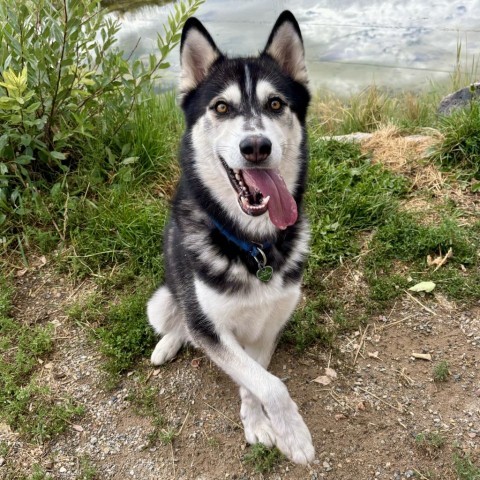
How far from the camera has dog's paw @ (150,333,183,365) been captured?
3113 millimetres

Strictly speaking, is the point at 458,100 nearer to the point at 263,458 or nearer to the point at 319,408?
the point at 319,408

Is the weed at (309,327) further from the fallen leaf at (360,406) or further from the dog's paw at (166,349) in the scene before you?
the dog's paw at (166,349)

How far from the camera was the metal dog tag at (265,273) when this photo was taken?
248cm

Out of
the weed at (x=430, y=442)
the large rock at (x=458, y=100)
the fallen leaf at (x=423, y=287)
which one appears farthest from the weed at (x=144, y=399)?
the large rock at (x=458, y=100)

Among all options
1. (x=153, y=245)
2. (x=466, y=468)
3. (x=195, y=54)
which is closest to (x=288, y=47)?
(x=195, y=54)

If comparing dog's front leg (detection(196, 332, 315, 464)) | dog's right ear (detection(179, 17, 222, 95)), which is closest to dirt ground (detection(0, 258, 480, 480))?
dog's front leg (detection(196, 332, 315, 464))

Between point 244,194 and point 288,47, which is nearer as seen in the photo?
point 244,194

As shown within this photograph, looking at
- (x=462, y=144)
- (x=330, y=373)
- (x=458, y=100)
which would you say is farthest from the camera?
(x=458, y=100)

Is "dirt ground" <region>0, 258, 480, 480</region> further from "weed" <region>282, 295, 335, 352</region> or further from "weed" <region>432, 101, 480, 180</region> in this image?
"weed" <region>432, 101, 480, 180</region>

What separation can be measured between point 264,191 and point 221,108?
54cm

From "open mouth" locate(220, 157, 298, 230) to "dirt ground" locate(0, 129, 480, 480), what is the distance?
120cm

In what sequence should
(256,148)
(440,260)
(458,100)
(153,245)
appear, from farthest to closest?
(458,100) → (153,245) → (440,260) → (256,148)

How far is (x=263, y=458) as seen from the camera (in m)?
2.54

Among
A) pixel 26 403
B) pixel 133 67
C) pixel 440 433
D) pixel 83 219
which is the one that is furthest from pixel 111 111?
pixel 440 433
